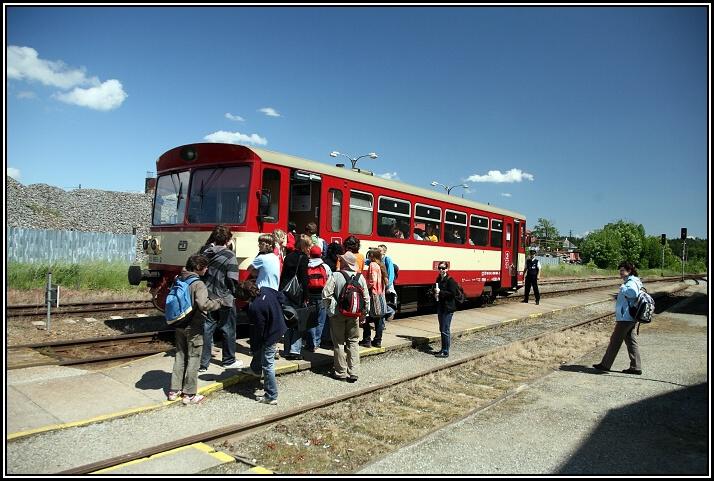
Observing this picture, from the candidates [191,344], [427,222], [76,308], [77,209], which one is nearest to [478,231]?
[427,222]

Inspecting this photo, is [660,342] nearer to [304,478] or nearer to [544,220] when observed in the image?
[304,478]

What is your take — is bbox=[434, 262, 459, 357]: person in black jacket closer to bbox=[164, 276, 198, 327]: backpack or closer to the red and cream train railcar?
the red and cream train railcar

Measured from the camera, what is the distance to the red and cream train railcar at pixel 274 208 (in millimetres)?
8555

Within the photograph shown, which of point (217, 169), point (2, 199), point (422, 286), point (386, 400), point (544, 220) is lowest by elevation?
point (386, 400)

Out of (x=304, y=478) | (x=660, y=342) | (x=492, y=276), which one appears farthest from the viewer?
(x=492, y=276)

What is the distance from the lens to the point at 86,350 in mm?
8039

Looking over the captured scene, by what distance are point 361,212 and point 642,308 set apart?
18.0 ft

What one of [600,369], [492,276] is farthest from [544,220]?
[600,369]

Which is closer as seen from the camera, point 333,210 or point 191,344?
point 191,344

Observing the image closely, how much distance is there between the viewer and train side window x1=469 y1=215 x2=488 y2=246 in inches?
597

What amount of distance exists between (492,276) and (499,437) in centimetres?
1164

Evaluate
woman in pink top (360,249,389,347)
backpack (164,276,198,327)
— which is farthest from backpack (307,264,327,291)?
backpack (164,276,198,327)

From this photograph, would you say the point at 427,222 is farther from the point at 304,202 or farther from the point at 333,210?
the point at 304,202

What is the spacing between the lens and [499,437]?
209 inches
